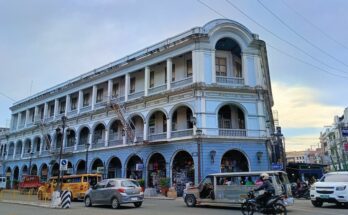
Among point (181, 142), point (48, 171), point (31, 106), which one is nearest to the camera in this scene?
point (181, 142)

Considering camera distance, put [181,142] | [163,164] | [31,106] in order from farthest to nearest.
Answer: [31,106]
[163,164]
[181,142]

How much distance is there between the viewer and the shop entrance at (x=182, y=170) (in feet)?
93.0

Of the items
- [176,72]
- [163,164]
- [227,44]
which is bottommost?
[163,164]

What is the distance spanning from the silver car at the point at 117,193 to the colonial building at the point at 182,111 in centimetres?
955

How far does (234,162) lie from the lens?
95.1ft

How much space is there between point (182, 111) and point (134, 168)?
306 inches

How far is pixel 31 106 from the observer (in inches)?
1971

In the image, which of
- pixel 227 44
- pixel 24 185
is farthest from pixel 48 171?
pixel 227 44

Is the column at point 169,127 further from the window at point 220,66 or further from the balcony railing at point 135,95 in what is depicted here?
the window at point 220,66

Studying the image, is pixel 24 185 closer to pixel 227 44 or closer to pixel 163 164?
pixel 163 164

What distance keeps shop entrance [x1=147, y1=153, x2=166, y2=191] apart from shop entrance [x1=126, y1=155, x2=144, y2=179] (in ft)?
3.13

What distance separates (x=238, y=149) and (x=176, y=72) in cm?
967

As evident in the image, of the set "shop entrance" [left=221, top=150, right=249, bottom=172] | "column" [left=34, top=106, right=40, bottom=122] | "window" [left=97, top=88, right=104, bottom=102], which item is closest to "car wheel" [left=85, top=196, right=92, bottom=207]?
"shop entrance" [left=221, top=150, right=249, bottom=172]

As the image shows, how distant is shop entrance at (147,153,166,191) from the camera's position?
30809 millimetres
